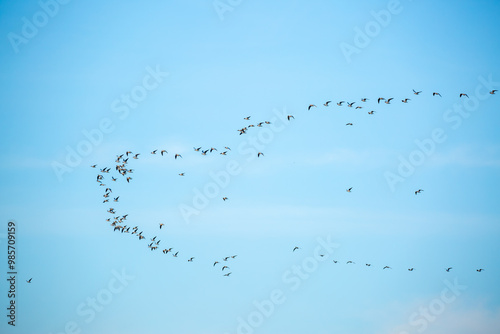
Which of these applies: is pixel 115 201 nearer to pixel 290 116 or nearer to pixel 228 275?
pixel 228 275

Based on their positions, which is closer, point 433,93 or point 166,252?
point 433,93

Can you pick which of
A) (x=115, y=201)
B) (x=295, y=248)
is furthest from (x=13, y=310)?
(x=295, y=248)

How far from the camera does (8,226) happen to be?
74500 millimetres

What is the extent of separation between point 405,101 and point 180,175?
27073 mm

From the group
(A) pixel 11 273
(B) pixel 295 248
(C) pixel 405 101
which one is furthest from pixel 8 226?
(C) pixel 405 101

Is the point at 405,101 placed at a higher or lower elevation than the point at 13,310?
higher

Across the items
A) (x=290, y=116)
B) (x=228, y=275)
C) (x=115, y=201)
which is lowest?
(x=228, y=275)

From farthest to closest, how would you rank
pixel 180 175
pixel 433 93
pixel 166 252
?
pixel 166 252 < pixel 180 175 < pixel 433 93

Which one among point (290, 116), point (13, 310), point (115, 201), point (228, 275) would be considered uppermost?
point (290, 116)

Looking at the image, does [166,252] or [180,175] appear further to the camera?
[166,252]

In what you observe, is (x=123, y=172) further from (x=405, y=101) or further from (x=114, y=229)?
(x=405, y=101)

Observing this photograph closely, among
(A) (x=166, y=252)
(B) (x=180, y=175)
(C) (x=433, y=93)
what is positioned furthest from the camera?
(A) (x=166, y=252)

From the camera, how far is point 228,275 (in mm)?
89125

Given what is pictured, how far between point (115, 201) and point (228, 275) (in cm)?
1840
